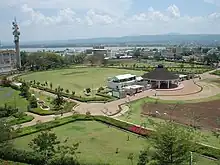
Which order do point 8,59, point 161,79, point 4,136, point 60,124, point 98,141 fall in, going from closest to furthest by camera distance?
point 4,136 → point 98,141 → point 60,124 → point 161,79 → point 8,59

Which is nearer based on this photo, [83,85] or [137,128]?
[137,128]

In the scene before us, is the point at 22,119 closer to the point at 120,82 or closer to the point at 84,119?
the point at 84,119


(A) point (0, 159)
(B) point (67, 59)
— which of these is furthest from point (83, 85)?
(B) point (67, 59)

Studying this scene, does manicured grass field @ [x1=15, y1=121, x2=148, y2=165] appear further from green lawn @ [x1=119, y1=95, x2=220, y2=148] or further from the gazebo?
the gazebo

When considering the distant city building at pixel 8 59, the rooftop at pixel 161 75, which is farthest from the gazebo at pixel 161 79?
the distant city building at pixel 8 59

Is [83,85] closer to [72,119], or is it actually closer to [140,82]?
[140,82]

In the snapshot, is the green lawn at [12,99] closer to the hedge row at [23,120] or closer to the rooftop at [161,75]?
the hedge row at [23,120]

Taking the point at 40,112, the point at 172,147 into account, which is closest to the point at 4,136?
the point at 172,147
